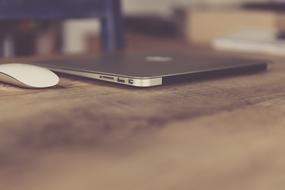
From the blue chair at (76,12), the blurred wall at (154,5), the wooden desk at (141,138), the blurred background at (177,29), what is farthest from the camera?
the blurred wall at (154,5)

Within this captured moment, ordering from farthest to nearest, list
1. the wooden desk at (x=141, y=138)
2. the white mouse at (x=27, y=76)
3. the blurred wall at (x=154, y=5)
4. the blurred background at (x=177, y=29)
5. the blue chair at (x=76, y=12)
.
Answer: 1. the blurred wall at (x=154, y=5)
2. the blurred background at (x=177, y=29)
3. the blue chair at (x=76, y=12)
4. the white mouse at (x=27, y=76)
5. the wooden desk at (x=141, y=138)

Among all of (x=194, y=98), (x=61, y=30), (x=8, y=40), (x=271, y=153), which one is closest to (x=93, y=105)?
(x=194, y=98)

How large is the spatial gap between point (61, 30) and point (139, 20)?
707 millimetres

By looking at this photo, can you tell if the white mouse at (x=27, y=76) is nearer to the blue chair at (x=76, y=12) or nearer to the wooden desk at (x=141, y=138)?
the wooden desk at (x=141, y=138)

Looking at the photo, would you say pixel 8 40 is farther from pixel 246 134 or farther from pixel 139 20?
pixel 246 134

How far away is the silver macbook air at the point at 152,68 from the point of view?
69cm

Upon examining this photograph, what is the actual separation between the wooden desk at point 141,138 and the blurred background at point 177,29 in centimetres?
80

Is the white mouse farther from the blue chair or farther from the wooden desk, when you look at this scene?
the blue chair

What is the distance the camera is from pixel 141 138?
1.48 ft

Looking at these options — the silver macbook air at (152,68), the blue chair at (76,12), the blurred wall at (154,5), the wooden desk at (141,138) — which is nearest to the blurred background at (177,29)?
the blurred wall at (154,5)

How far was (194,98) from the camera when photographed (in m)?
0.64

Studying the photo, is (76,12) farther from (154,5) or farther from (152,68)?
(154,5)

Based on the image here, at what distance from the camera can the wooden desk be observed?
0.35 meters

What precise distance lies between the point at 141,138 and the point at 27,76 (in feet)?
0.93
